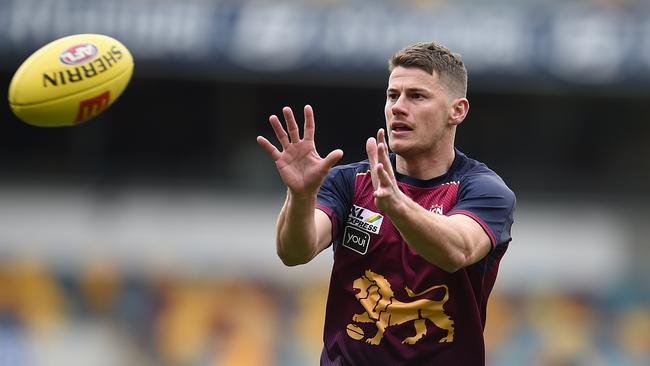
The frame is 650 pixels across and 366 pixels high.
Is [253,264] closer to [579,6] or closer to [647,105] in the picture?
[579,6]

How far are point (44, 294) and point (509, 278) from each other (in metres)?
5.89

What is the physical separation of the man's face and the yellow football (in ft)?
5.79

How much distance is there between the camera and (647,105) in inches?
658

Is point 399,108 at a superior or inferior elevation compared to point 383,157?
superior

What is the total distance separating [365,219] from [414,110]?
21.9 inches

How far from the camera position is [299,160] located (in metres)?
4.75

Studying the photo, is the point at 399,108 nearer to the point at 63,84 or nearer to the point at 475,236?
the point at 475,236

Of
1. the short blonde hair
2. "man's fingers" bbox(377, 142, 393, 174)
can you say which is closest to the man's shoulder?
the short blonde hair

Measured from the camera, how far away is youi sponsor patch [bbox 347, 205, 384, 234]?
4.99 meters

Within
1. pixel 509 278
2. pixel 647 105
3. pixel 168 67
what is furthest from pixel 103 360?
pixel 647 105

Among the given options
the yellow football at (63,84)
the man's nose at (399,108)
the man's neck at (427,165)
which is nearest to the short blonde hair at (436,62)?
the man's nose at (399,108)

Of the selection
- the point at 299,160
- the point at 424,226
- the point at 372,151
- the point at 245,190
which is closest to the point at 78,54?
the point at 299,160

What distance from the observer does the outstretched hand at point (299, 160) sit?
4.67 meters

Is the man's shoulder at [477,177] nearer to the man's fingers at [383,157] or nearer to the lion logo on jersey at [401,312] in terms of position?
the lion logo on jersey at [401,312]
